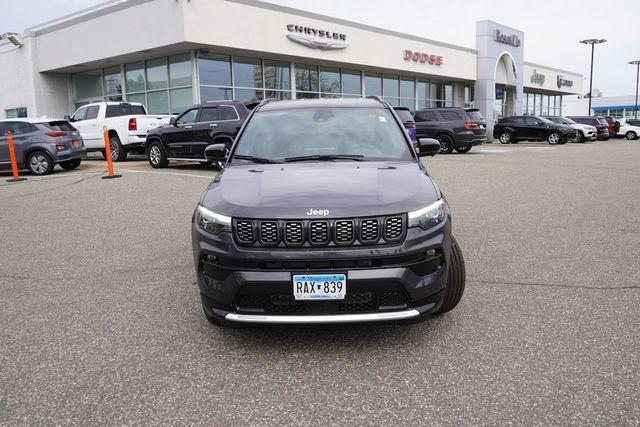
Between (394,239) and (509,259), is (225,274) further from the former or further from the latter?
(509,259)

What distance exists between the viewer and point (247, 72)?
23.2m

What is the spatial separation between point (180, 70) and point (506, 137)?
19633mm

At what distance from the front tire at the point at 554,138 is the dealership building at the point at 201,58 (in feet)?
25.2

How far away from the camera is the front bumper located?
301cm

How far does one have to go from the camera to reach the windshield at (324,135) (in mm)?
4336

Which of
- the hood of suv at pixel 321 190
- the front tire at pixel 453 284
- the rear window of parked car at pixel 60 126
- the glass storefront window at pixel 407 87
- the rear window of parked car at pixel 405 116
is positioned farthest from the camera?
the glass storefront window at pixel 407 87

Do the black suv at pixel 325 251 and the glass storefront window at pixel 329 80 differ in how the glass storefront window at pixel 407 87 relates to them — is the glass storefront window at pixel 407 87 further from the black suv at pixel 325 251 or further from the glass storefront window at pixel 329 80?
the black suv at pixel 325 251

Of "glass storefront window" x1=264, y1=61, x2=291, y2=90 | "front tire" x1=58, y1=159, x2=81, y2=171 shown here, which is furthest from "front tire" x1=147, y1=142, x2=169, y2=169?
"glass storefront window" x1=264, y1=61, x2=291, y2=90

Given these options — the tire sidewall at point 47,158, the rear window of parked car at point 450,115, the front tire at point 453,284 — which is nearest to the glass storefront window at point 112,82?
the tire sidewall at point 47,158

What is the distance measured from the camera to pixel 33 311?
4.16 meters

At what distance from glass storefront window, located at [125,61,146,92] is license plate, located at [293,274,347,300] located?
22650mm

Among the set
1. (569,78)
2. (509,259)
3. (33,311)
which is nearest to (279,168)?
(33,311)

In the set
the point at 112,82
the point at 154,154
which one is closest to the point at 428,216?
the point at 154,154

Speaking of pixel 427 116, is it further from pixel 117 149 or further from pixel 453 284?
pixel 453 284
